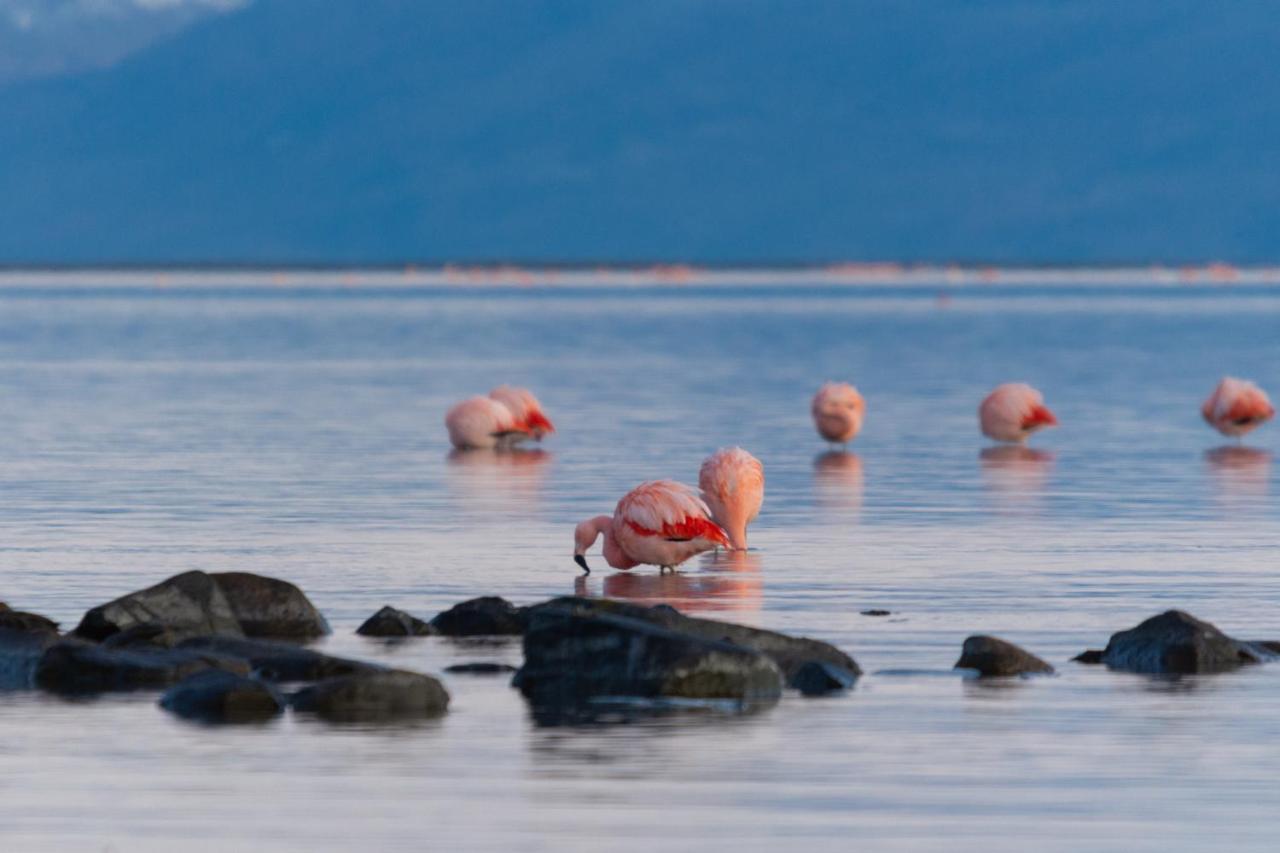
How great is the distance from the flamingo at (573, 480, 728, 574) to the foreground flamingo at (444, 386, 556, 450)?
12711 millimetres

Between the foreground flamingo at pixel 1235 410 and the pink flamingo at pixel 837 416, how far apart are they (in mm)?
4275

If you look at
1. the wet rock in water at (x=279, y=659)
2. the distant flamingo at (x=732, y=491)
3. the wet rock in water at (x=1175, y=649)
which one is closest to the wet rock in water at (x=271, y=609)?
the wet rock in water at (x=279, y=659)

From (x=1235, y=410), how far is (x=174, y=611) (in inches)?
774

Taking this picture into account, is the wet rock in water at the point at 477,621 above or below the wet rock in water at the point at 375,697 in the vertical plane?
above

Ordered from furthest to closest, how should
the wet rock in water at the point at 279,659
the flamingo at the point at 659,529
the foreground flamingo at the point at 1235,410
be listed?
the foreground flamingo at the point at 1235,410 → the flamingo at the point at 659,529 → the wet rock in water at the point at 279,659

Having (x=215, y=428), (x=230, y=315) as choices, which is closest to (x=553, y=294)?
(x=230, y=315)

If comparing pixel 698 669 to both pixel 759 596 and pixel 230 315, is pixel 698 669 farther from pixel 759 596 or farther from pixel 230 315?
pixel 230 315

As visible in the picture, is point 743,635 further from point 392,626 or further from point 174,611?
point 174,611

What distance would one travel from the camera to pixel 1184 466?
28312mm

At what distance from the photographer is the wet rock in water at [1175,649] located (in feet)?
47.1

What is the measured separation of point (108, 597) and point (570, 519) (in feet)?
19.1

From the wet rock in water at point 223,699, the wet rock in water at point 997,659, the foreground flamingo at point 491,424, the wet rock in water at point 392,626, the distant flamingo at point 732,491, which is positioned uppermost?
the foreground flamingo at point 491,424

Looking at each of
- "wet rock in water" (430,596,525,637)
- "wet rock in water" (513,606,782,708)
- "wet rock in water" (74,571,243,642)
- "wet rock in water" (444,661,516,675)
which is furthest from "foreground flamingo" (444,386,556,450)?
"wet rock in water" (513,606,782,708)

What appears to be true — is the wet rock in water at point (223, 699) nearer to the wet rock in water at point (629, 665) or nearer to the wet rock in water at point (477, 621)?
the wet rock in water at point (629, 665)
